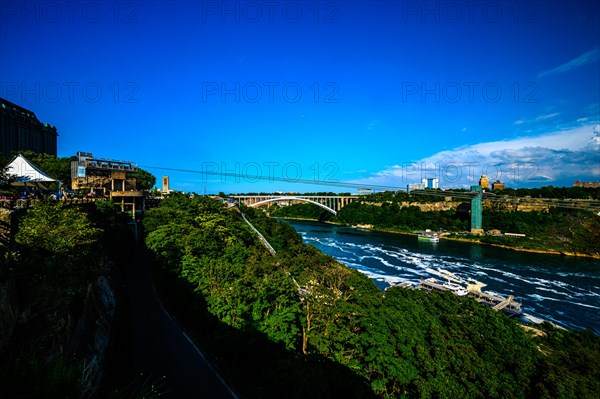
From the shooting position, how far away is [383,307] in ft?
30.6

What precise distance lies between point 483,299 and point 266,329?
14.8 m

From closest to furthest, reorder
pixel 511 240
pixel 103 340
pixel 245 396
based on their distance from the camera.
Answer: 1. pixel 245 396
2. pixel 103 340
3. pixel 511 240

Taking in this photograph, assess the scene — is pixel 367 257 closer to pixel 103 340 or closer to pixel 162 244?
pixel 162 244

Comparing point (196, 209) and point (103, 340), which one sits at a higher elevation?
point (196, 209)

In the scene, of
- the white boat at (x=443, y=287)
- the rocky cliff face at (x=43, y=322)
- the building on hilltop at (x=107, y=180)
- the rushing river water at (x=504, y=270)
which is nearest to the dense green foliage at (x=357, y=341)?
the rocky cliff face at (x=43, y=322)

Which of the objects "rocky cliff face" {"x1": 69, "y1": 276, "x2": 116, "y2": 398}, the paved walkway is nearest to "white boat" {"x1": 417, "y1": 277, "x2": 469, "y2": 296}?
the paved walkway

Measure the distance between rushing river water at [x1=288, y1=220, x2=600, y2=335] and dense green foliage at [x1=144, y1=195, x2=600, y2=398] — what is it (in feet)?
30.0

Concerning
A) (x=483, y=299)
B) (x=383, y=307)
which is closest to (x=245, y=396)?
(x=383, y=307)

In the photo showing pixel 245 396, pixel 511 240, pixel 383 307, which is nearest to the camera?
pixel 245 396

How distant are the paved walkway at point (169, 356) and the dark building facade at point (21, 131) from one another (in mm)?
34610

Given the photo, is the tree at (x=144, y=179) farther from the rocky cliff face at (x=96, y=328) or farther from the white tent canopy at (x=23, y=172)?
the rocky cliff face at (x=96, y=328)

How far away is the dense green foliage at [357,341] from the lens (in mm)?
6918

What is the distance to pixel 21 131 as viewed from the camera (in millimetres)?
38719

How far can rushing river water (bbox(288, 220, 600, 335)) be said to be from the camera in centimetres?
1731
